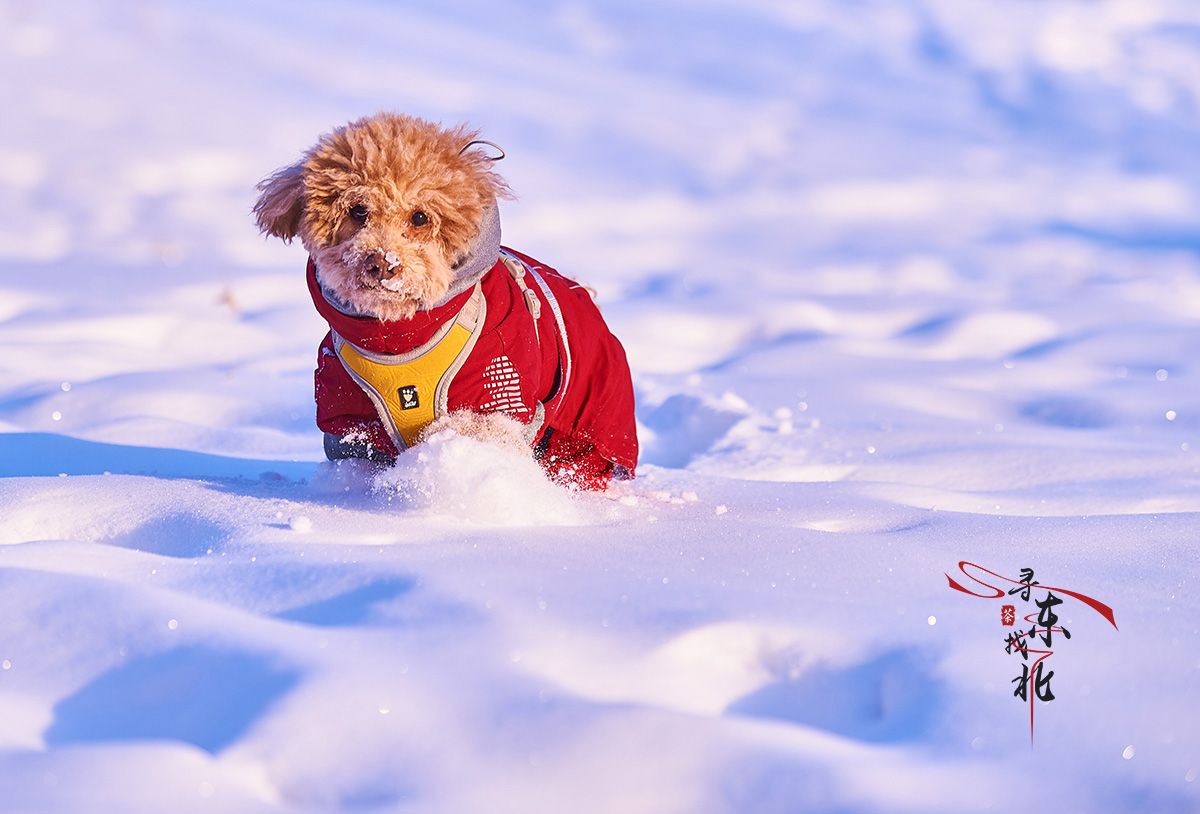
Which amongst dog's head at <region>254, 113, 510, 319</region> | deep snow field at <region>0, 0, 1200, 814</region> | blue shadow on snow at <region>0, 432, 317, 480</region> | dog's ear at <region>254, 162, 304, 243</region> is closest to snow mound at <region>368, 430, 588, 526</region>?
deep snow field at <region>0, 0, 1200, 814</region>

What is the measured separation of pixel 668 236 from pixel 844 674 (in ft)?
16.4

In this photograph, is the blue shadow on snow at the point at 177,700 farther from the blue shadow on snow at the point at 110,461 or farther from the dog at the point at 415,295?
the blue shadow on snow at the point at 110,461

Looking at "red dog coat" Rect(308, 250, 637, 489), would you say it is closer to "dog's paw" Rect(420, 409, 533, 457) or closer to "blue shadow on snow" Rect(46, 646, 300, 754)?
"dog's paw" Rect(420, 409, 533, 457)

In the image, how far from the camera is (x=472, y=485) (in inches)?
70.7

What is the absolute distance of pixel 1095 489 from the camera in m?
2.35

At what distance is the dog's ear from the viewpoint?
5.86 ft

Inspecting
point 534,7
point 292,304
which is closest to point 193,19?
point 534,7

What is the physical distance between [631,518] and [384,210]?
2.28ft

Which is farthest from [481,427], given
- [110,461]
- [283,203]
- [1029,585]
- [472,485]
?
[110,461]

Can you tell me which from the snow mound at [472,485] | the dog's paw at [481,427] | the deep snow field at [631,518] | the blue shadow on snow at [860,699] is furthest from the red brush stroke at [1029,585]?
the dog's paw at [481,427]

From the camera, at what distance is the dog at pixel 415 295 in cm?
173

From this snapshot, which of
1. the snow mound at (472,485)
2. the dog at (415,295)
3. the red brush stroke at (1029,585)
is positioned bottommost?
the red brush stroke at (1029,585)

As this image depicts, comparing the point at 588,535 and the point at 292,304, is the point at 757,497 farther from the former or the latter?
the point at 292,304

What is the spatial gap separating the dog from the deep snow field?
4.0 inches
